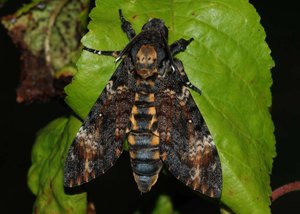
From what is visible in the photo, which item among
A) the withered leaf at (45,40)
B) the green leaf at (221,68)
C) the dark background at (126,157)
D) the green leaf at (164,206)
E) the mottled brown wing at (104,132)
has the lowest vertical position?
the dark background at (126,157)

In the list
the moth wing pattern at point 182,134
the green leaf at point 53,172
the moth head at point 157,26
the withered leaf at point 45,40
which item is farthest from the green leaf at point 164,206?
the moth head at point 157,26

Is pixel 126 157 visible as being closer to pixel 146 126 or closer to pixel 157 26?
pixel 146 126

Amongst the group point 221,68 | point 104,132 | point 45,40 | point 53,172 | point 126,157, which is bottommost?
point 126,157

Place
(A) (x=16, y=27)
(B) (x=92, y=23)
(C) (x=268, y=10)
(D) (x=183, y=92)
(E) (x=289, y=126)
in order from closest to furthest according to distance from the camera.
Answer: (B) (x=92, y=23), (D) (x=183, y=92), (A) (x=16, y=27), (C) (x=268, y=10), (E) (x=289, y=126)

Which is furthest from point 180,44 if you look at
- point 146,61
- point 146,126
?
point 146,126

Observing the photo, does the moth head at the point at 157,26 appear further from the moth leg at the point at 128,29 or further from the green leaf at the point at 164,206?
the green leaf at the point at 164,206

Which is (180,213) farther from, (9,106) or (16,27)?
(9,106)

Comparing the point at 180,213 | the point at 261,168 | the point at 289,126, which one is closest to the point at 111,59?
the point at 261,168
